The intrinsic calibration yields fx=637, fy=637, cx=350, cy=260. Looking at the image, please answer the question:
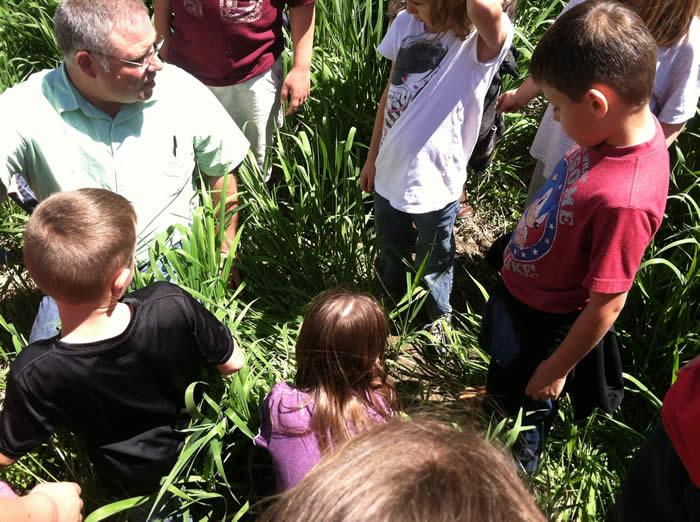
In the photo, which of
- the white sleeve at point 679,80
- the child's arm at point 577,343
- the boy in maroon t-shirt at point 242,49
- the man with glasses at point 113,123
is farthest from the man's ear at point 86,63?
the white sleeve at point 679,80

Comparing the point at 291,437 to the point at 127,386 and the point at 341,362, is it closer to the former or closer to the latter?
the point at 341,362

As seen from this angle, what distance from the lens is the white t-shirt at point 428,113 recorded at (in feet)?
5.34

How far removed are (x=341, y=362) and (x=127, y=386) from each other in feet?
1.49

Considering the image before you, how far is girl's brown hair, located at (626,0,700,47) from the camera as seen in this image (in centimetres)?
148

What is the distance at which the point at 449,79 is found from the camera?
1632 mm

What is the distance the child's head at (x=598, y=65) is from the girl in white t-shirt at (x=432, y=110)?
11.1 inches

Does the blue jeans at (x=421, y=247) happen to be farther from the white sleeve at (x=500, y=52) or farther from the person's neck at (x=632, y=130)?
the person's neck at (x=632, y=130)

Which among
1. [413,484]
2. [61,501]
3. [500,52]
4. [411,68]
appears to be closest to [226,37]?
[411,68]

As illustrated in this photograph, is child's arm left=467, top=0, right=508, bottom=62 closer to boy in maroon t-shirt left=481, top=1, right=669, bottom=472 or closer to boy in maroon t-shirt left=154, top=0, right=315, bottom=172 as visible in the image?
boy in maroon t-shirt left=481, top=1, right=669, bottom=472

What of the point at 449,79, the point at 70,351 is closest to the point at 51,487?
the point at 70,351

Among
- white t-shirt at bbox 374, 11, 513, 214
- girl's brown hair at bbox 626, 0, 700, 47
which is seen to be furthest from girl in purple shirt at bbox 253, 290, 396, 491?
girl's brown hair at bbox 626, 0, 700, 47

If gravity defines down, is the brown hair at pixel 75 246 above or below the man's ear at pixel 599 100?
below

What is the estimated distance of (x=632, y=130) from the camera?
3.97ft

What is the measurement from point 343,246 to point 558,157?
0.76m
